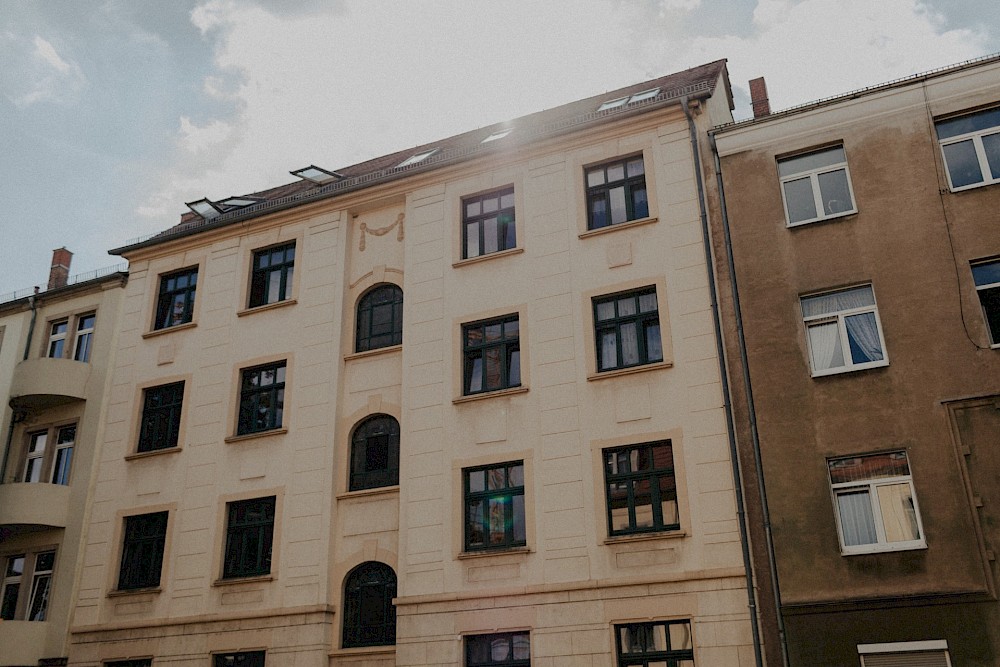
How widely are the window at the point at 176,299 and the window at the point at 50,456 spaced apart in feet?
11.9

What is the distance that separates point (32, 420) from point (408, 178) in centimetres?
1198

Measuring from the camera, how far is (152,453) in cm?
2198

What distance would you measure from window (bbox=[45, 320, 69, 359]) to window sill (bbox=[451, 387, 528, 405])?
13.0m

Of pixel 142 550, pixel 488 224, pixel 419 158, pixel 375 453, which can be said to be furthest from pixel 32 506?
pixel 419 158

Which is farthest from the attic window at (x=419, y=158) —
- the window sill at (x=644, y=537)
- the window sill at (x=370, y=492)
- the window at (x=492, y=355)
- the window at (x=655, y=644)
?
the window at (x=655, y=644)

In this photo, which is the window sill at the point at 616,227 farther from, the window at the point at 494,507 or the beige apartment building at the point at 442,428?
the window at the point at 494,507

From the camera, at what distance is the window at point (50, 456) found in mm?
23656

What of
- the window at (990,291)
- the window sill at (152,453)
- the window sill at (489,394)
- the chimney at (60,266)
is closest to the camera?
the window at (990,291)

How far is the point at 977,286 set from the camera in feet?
52.5

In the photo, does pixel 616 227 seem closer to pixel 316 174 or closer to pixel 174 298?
pixel 316 174

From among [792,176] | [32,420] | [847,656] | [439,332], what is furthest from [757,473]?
[32,420]

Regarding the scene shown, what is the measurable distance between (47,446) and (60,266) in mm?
7912

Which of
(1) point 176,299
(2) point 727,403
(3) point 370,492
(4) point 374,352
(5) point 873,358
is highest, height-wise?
(1) point 176,299

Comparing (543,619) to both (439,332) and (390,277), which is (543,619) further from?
(390,277)
